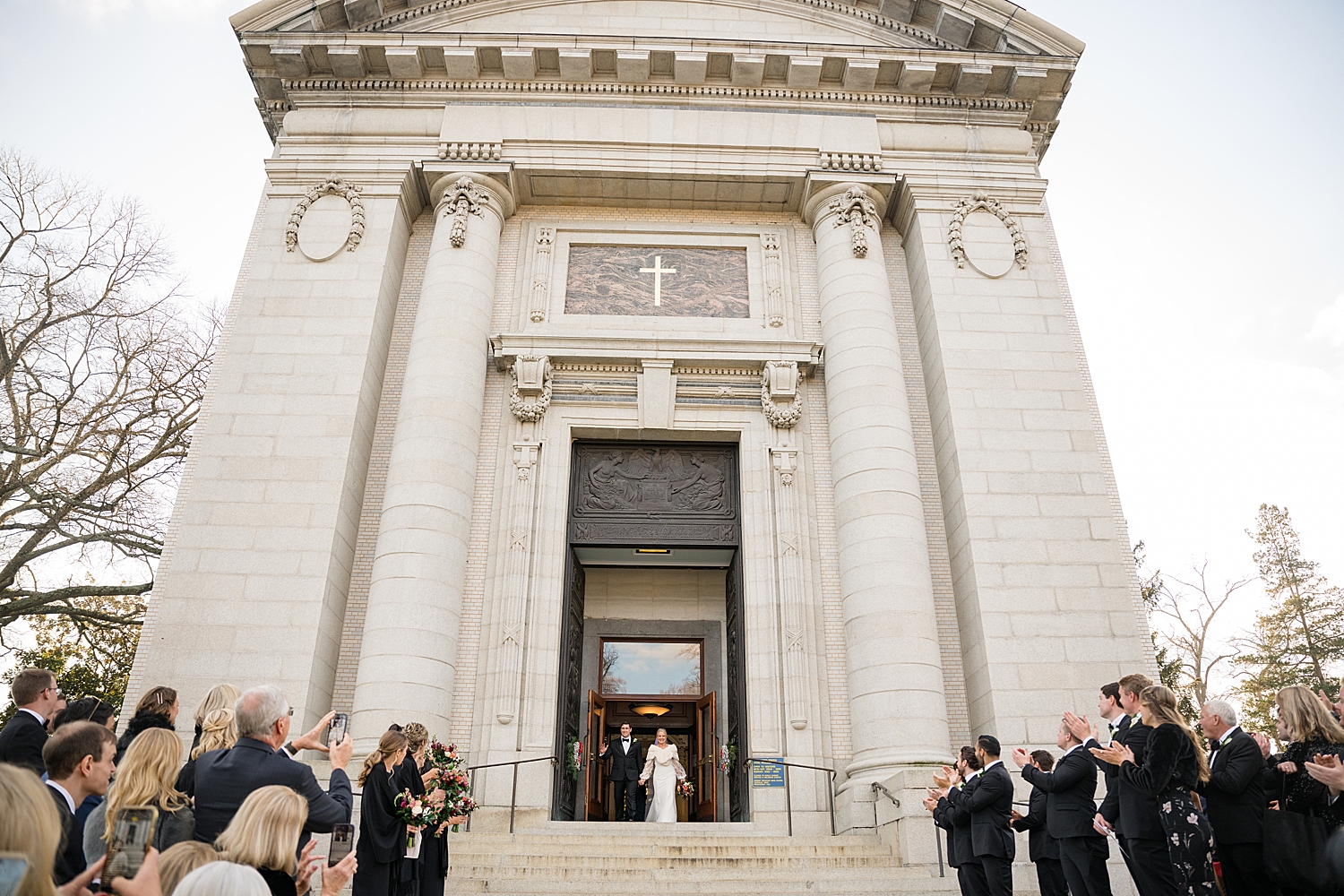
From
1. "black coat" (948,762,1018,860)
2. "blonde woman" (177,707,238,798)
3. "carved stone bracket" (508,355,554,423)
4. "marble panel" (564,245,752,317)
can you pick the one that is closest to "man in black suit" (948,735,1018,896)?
"black coat" (948,762,1018,860)

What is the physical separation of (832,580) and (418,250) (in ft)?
33.3

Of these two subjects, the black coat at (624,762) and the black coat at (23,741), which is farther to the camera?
the black coat at (624,762)

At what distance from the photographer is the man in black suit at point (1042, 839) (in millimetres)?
7660

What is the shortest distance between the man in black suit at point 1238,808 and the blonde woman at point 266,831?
5834 mm

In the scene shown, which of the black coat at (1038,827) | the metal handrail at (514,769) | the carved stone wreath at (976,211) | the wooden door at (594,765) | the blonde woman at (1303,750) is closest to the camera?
the blonde woman at (1303,750)

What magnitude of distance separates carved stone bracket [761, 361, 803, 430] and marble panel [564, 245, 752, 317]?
163 cm

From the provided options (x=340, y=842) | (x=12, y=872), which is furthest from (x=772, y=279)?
(x=12, y=872)

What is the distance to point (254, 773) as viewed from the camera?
4363 millimetres

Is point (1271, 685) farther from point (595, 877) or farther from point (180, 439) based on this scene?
point (180, 439)

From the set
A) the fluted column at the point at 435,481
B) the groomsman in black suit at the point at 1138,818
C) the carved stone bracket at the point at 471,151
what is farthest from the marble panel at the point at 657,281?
the groomsman in black suit at the point at 1138,818

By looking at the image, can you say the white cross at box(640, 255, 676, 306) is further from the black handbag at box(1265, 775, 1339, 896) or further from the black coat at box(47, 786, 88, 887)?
the black coat at box(47, 786, 88, 887)

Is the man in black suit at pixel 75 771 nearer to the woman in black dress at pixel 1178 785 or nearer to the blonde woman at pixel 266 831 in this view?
the blonde woman at pixel 266 831

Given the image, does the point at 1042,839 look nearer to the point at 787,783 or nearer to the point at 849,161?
the point at 787,783

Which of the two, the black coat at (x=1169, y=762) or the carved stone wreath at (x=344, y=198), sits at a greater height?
the carved stone wreath at (x=344, y=198)
